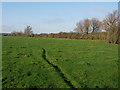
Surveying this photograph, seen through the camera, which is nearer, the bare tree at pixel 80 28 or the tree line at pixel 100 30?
the tree line at pixel 100 30

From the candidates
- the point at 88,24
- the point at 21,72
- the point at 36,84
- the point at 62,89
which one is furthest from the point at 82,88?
the point at 88,24

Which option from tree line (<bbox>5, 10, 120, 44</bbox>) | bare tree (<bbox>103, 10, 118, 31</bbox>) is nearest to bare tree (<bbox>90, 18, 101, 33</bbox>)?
tree line (<bbox>5, 10, 120, 44</bbox>)

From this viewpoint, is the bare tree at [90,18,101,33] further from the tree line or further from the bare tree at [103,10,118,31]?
the bare tree at [103,10,118,31]

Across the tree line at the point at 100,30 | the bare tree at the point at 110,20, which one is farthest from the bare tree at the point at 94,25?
the bare tree at the point at 110,20

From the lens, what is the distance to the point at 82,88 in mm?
5328

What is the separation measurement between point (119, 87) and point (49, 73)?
3.62 metres

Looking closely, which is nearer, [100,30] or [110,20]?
[110,20]

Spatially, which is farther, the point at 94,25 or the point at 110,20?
the point at 94,25

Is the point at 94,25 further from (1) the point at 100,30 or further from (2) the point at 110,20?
(2) the point at 110,20

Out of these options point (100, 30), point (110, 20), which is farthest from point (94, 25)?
point (110, 20)

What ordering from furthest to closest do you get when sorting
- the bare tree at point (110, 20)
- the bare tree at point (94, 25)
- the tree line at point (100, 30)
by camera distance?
the bare tree at point (94, 25) < the bare tree at point (110, 20) < the tree line at point (100, 30)

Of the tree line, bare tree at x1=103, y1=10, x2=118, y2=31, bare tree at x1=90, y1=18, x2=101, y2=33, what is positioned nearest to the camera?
the tree line

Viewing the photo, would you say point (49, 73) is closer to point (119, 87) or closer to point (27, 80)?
point (27, 80)

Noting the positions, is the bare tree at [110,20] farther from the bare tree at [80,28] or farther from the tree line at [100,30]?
the bare tree at [80,28]
